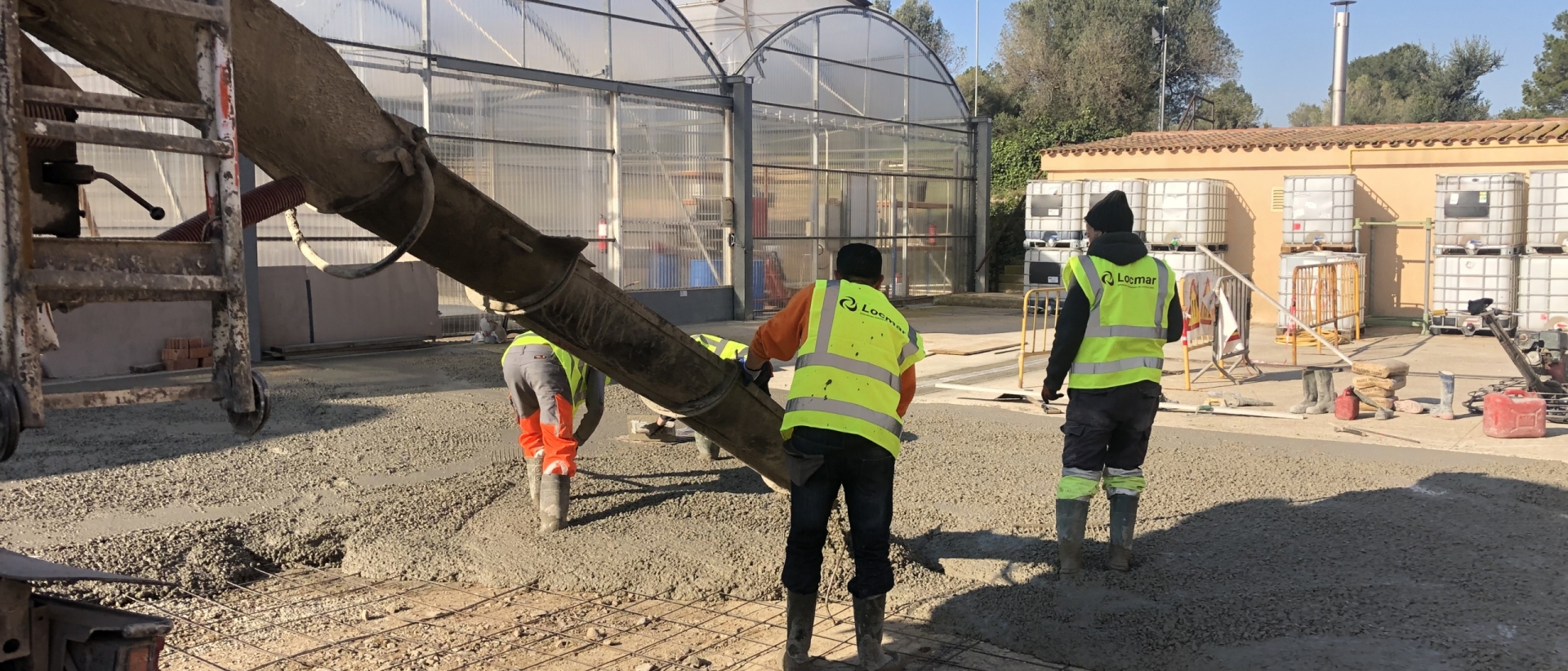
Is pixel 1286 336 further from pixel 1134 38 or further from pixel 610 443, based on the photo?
pixel 1134 38

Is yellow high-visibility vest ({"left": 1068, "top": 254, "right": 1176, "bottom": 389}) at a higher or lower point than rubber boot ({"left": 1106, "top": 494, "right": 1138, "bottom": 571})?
higher

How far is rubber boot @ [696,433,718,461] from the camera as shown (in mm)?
7607

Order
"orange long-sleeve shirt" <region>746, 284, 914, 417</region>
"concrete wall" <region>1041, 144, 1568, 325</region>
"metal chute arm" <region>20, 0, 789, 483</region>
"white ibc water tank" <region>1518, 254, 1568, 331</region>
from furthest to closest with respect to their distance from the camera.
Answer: "concrete wall" <region>1041, 144, 1568, 325</region>
"white ibc water tank" <region>1518, 254, 1568, 331</region>
"orange long-sleeve shirt" <region>746, 284, 914, 417</region>
"metal chute arm" <region>20, 0, 789, 483</region>

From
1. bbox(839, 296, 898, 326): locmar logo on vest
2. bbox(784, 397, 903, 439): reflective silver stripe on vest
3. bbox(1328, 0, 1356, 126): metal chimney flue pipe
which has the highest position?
bbox(1328, 0, 1356, 126): metal chimney flue pipe

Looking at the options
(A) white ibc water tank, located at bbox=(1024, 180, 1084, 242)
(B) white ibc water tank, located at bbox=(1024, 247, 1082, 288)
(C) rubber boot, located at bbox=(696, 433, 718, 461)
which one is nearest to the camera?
(C) rubber boot, located at bbox=(696, 433, 718, 461)

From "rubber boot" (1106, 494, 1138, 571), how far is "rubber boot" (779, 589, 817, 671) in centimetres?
176

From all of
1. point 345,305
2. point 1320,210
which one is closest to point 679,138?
point 345,305

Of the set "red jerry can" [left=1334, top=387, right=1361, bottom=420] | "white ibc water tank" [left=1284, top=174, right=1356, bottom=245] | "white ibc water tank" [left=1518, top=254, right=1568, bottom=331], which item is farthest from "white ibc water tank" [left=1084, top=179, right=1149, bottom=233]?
"red jerry can" [left=1334, top=387, right=1361, bottom=420]

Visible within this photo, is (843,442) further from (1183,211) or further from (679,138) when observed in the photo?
(1183,211)

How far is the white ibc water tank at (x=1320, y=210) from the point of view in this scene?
17.6 meters

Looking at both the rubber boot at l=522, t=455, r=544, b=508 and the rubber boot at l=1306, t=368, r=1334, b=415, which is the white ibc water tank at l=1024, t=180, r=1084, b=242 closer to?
the rubber boot at l=1306, t=368, r=1334, b=415

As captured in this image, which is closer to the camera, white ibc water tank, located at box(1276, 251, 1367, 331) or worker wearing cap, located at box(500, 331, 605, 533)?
worker wearing cap, located at box(500, 331, 605, 533)

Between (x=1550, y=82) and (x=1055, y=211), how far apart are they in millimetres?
36567

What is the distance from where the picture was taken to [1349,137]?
65.3ft
